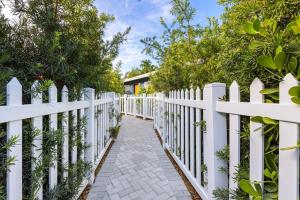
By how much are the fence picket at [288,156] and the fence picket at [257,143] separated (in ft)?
0.59

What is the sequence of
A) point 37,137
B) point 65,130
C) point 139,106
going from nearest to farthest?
1. point 37,137
2. point 65,130
3. point 139,106

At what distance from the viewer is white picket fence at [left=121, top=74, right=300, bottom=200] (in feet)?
4.31

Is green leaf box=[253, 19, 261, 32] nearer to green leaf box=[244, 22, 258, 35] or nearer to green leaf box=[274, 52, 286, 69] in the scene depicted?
green leaf box=[244, 22, 258, 35]

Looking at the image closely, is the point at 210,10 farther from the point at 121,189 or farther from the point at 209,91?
the point at 121,189

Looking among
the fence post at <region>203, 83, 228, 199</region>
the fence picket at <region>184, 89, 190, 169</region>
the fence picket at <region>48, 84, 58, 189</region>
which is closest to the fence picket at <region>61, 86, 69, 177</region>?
the fence picket at <region>48, 84, 58, 189</region>

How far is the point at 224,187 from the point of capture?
233 centimetres

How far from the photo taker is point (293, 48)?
130 cm

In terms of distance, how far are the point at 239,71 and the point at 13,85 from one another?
1.51m

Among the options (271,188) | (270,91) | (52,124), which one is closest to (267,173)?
(271,188)

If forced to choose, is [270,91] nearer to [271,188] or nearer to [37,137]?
[271,188]

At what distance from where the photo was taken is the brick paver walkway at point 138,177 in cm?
321

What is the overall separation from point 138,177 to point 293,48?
10.2 feet

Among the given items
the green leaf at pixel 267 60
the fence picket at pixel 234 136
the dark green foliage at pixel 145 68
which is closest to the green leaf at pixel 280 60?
the green leaf at pixel 267 60

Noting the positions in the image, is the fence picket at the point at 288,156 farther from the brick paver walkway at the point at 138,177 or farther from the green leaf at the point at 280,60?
the brick paver walkway at the point at 138,177
